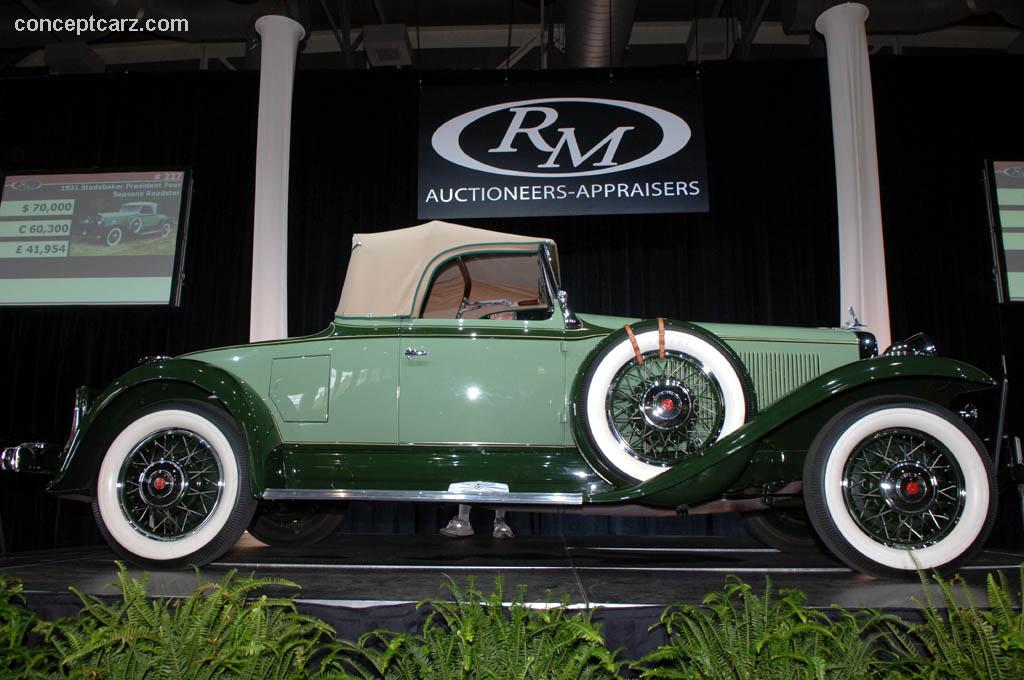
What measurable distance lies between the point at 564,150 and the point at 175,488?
15.7ft

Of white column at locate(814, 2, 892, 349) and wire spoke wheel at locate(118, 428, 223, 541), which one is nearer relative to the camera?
wire spoke wheel at locate(118, 428, 223, 541)

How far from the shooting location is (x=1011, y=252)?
6.14 m

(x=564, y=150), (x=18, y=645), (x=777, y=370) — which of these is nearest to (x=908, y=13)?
(x=564, y=150)

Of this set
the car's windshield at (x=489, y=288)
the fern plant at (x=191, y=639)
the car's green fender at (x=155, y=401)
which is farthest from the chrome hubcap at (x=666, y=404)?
the car's green fender at (x=155, y=401)

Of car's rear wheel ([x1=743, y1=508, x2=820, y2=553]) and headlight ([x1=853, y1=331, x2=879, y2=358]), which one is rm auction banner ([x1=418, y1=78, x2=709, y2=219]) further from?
car's rear wheel ([x1=743, y1=508, x2=820, y2=553])

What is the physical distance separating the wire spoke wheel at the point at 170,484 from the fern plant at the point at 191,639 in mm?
942

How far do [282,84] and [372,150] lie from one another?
1.10m

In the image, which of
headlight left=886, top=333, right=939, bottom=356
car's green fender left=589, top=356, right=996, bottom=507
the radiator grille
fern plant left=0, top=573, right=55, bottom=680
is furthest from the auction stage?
headlight left=886, top=333, right=939, bottom=356

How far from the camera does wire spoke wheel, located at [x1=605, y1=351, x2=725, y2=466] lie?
268 centimetres

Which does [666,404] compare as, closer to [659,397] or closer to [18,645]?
[659,397]

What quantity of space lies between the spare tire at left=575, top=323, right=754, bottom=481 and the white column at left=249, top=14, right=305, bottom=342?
3923mm

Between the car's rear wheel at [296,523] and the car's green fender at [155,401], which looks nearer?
the car's green fender at [155,401]

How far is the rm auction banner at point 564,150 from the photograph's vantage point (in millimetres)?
6176

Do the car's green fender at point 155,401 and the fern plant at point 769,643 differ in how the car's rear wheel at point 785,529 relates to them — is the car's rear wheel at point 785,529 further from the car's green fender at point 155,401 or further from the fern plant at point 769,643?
the car's green fender at point 155,401
